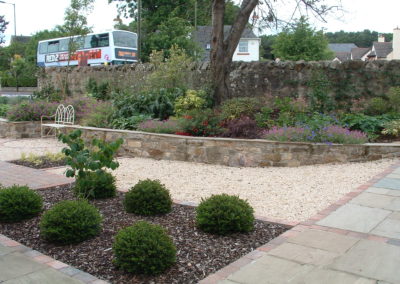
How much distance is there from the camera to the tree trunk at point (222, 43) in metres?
10.3

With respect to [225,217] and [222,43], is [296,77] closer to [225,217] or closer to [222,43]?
[222,43]

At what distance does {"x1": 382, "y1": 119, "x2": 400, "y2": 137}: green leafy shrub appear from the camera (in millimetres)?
8328

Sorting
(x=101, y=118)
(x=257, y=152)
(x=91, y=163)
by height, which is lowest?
(x=257, y=152)

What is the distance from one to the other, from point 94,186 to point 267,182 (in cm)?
266

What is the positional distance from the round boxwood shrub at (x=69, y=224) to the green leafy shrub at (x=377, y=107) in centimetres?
768

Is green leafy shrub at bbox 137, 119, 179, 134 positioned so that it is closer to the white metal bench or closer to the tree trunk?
the tree trunk

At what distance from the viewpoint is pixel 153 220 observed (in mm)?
4527

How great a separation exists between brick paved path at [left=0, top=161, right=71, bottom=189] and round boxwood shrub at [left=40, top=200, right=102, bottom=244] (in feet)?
7.18

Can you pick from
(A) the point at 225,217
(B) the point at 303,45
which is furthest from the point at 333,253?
(B) the point at 303,45

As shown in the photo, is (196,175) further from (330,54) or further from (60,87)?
(330,54)

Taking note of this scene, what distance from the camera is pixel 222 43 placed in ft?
34.5

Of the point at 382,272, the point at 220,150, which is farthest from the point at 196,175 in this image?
the point at 382,272

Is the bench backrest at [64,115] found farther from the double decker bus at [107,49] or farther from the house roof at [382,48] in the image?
the house roof at [382,48]

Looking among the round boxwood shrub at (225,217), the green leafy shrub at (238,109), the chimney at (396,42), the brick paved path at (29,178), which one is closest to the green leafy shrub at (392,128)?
the green leafy shrub at (238,109)
